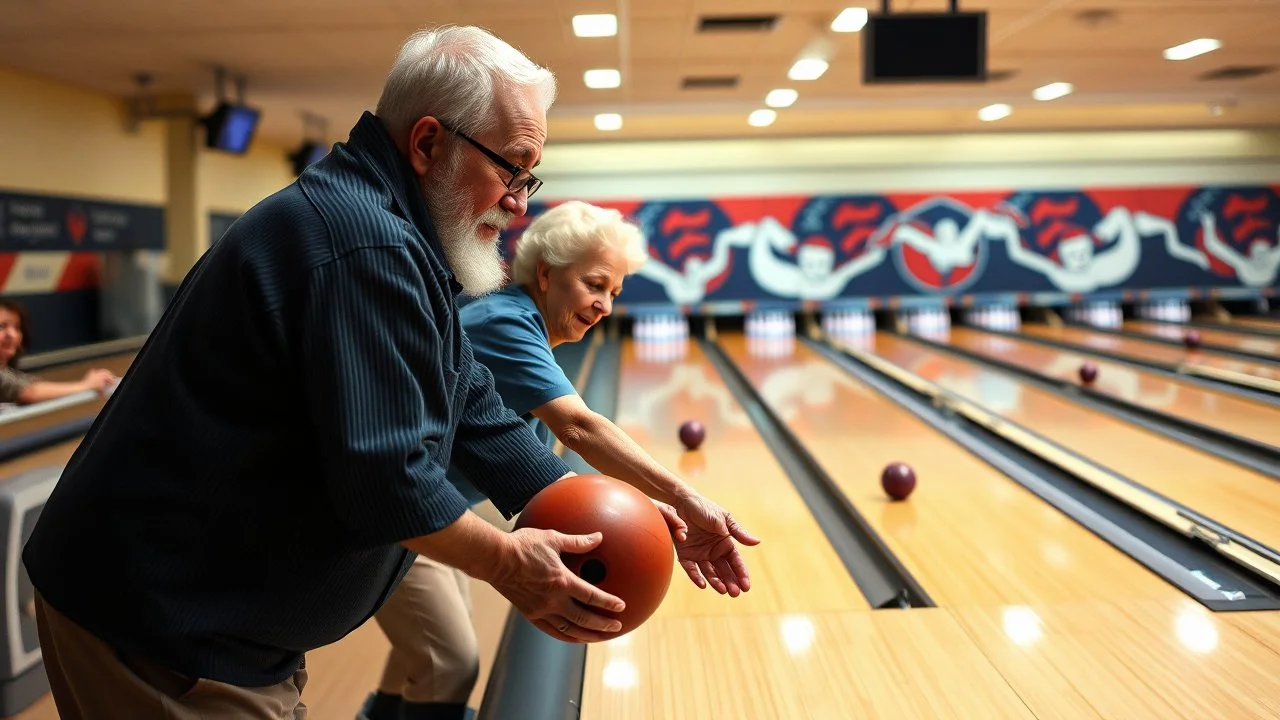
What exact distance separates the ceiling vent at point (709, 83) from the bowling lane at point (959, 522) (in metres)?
2.99

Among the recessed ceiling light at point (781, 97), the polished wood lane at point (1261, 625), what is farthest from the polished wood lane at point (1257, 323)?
the polished wood lane at point (1261, 625)

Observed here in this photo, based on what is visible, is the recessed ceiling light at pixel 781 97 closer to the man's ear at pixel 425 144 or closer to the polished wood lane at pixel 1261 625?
the polished wood lane at pixel 1261 625

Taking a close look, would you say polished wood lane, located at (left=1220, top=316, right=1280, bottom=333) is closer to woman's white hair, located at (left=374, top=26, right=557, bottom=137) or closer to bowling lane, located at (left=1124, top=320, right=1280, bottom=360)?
bowling lane, located at (left=1124, top=320, right=1280, bottom=360)

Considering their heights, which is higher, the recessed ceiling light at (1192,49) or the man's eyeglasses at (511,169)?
the recessed ceiling light at (1192,49)

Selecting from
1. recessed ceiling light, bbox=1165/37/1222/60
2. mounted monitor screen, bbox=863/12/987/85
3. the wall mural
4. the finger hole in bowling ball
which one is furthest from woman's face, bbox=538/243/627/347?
the wall mural

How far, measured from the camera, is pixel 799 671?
2311 millimetres

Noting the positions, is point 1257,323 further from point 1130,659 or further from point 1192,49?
point 1130,659

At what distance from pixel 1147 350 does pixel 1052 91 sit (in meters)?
2.31

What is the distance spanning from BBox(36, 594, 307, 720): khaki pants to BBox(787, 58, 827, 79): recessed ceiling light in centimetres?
660

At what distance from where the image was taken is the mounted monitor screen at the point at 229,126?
763 centimetres

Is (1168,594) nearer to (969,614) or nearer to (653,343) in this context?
(969,614)

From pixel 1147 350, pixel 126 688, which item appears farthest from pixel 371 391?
pixel 1147 350

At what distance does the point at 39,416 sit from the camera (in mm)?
5406

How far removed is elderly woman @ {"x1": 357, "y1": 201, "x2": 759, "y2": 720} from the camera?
1.90 m
